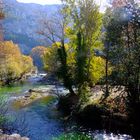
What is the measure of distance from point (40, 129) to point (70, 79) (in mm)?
15418

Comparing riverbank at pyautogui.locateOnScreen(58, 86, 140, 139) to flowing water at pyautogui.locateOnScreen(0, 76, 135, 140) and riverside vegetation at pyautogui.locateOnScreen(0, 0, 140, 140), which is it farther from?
flowing water at pyautogui.locateOnScreen(0, 76, 135, 140)

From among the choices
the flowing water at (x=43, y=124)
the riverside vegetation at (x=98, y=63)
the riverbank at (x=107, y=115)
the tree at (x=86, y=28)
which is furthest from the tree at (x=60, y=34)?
the riverbank at (x=107, y=115)

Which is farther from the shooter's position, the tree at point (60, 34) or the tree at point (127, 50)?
the tree at point (60, 34)

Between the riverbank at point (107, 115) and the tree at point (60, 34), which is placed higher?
the tree at point (60, 34)

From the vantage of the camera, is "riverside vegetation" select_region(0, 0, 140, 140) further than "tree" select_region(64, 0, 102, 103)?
No

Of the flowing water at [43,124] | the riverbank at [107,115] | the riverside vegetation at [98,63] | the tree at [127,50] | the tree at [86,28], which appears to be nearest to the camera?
the flowing water at [43,124]

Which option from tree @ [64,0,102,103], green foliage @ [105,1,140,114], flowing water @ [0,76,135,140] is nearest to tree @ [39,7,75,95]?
tree @ [64,0,102,103]

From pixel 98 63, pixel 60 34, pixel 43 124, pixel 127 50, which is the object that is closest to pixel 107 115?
pixel 127 50

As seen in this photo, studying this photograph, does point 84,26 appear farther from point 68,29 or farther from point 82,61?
point 82,61

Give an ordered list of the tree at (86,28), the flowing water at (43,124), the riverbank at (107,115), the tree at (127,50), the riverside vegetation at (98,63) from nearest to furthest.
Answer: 1. the flowing water at (43,124)
2. the tree at (127,50)
3. the riverside vegetation at (98,63)
4. the riverbank at (107,115)
5. the tree at (86,28)

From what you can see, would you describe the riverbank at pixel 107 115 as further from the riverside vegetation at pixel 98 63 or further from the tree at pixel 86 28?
the tree at pixel 86 28

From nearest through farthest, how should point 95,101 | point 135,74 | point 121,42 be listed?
1. point 135,74
2. point 121,42
3. point 95,101

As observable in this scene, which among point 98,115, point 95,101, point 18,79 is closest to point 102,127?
point 98,115

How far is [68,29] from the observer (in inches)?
1848
